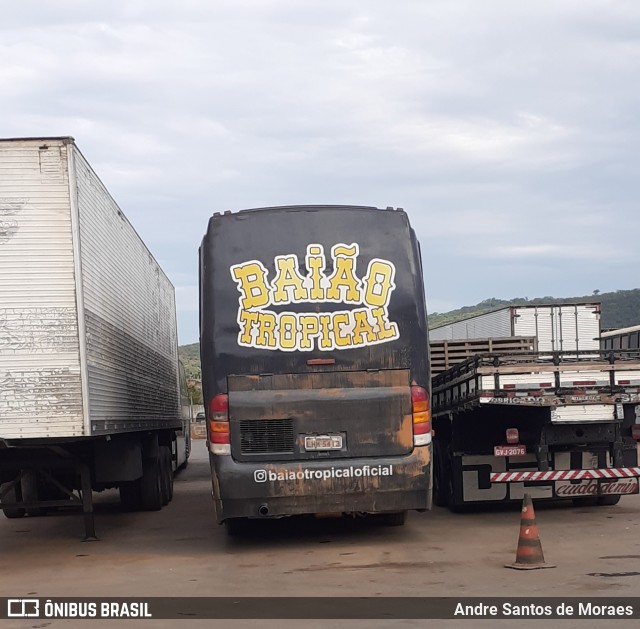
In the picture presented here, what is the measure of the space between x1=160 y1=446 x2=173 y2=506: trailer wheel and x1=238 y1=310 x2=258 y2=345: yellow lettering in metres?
7.65

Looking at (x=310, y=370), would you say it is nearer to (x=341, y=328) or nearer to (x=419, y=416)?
(x=341, y=328)

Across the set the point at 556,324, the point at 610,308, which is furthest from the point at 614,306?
the point at 556,324

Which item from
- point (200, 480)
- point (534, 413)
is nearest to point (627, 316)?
point (200, 480)

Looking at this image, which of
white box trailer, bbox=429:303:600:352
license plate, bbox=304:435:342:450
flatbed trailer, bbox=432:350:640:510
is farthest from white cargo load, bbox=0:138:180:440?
white box trailer, bbox=429:303:600:352

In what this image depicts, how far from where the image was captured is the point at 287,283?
1189cm

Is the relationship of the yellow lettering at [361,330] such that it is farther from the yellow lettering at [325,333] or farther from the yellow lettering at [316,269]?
the yellow lettering at [316,269]

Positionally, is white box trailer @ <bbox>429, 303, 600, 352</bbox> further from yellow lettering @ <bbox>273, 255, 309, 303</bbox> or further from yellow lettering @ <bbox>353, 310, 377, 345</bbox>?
yellow lettering @ <bbox>273, 255, 309, 303</bbox>

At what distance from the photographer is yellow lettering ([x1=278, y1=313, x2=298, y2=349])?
1180cm

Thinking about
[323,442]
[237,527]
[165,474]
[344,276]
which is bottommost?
[165,474]

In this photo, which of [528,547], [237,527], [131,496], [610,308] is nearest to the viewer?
[528,547]

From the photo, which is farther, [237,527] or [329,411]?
[237,527]

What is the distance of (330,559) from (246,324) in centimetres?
262

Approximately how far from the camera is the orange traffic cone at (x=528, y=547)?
10201mm

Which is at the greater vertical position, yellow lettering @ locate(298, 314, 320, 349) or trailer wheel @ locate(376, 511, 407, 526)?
yellow lettering @ locate(298, 314, 320, 349)
